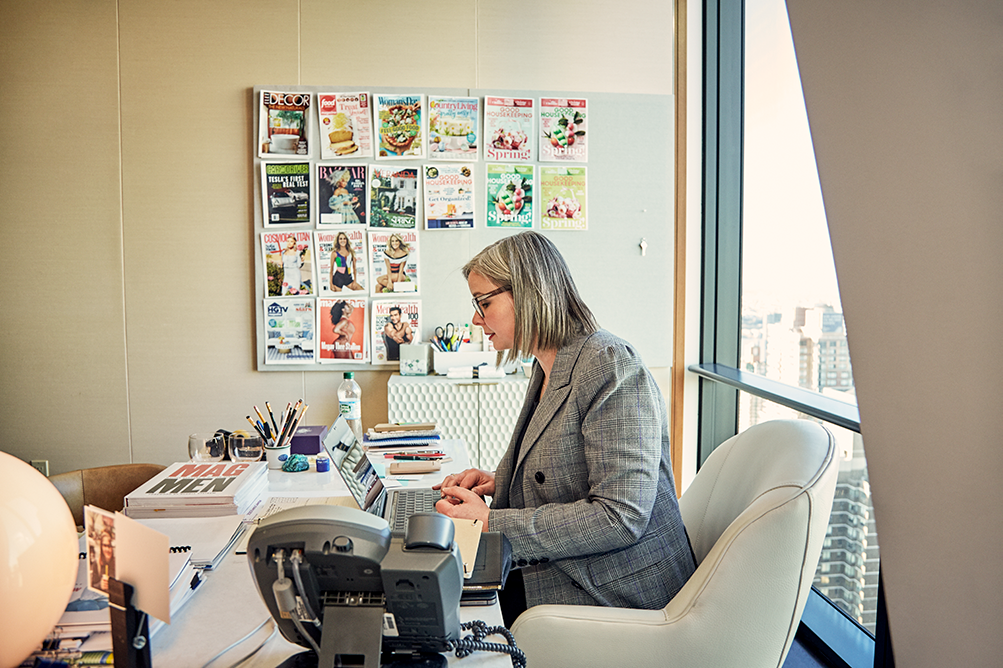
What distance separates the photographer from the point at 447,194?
10.6 feet

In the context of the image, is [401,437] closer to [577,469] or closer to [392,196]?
[577,469]

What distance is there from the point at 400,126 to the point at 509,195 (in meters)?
0.63

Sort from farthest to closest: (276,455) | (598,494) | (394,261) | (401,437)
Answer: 1. (394,261)
2. (401,437)
3. (276,455)
4. (598,494)

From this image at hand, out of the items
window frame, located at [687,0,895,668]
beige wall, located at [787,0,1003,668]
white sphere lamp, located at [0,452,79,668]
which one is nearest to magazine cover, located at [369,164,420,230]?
window frame, located at [687,0,895,668]

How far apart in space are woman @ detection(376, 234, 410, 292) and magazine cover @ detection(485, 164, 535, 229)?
45cm

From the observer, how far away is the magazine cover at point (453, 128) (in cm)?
320

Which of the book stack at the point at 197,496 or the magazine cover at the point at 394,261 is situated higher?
the magazine cover at the point at 394,261

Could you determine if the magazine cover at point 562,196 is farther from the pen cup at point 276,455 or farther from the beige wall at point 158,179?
the pen cup at point 276,455

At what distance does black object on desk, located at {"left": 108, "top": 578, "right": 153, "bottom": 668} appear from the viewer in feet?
2.68

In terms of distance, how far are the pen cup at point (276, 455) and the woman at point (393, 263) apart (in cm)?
133

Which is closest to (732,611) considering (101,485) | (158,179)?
(101,485)

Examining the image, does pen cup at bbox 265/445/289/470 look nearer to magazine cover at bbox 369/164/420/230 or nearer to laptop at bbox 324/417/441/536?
laptop at bbox 324/417/441/536

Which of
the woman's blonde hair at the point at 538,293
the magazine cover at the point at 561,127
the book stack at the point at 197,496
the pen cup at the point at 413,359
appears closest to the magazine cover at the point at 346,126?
the magazine cover at the point at 561,127

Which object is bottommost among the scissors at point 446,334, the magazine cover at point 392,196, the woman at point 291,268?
the scissors at point 446,334
